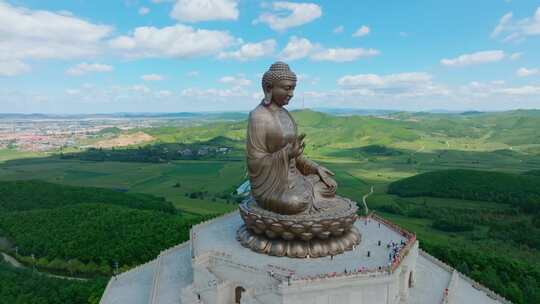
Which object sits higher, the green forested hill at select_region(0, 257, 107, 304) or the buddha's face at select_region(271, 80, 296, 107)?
the buddha's face at select_region(271, 80, 296, 107)

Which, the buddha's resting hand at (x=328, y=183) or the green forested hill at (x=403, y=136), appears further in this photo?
the green forested hill at (x=403, y=136)

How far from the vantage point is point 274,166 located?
60.1ft

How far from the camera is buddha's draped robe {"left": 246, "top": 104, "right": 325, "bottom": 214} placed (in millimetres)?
18016

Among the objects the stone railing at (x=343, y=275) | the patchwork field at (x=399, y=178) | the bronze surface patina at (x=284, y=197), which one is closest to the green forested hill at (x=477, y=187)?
the patchwork field at (x=399, y=178)

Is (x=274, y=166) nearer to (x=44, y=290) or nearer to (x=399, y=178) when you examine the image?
(x=44, y=290)

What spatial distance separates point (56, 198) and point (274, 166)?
40.4 m

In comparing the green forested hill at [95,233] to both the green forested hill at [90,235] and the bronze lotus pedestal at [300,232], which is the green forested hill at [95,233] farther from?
the bronze lotus pedestal at [300,232]

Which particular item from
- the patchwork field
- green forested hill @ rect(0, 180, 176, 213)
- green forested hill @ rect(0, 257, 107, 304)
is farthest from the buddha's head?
green forested hill @ rect(0, 180, 176, 213)

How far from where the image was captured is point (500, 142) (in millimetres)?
141750

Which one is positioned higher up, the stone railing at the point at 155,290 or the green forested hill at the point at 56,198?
the stone railing at the point at 155,290

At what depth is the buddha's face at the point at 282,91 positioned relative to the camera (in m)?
19.0

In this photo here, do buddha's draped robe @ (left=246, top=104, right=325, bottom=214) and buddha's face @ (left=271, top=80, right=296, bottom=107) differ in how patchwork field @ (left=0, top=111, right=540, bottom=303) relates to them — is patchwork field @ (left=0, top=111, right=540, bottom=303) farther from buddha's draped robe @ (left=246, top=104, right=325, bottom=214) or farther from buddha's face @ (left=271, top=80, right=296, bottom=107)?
buddha's face @ (left=271, top=80, right=296, bottom=107)

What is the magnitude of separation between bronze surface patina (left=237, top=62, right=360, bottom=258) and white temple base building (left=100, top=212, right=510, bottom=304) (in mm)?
644

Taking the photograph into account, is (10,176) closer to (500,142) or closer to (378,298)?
(378,298)
